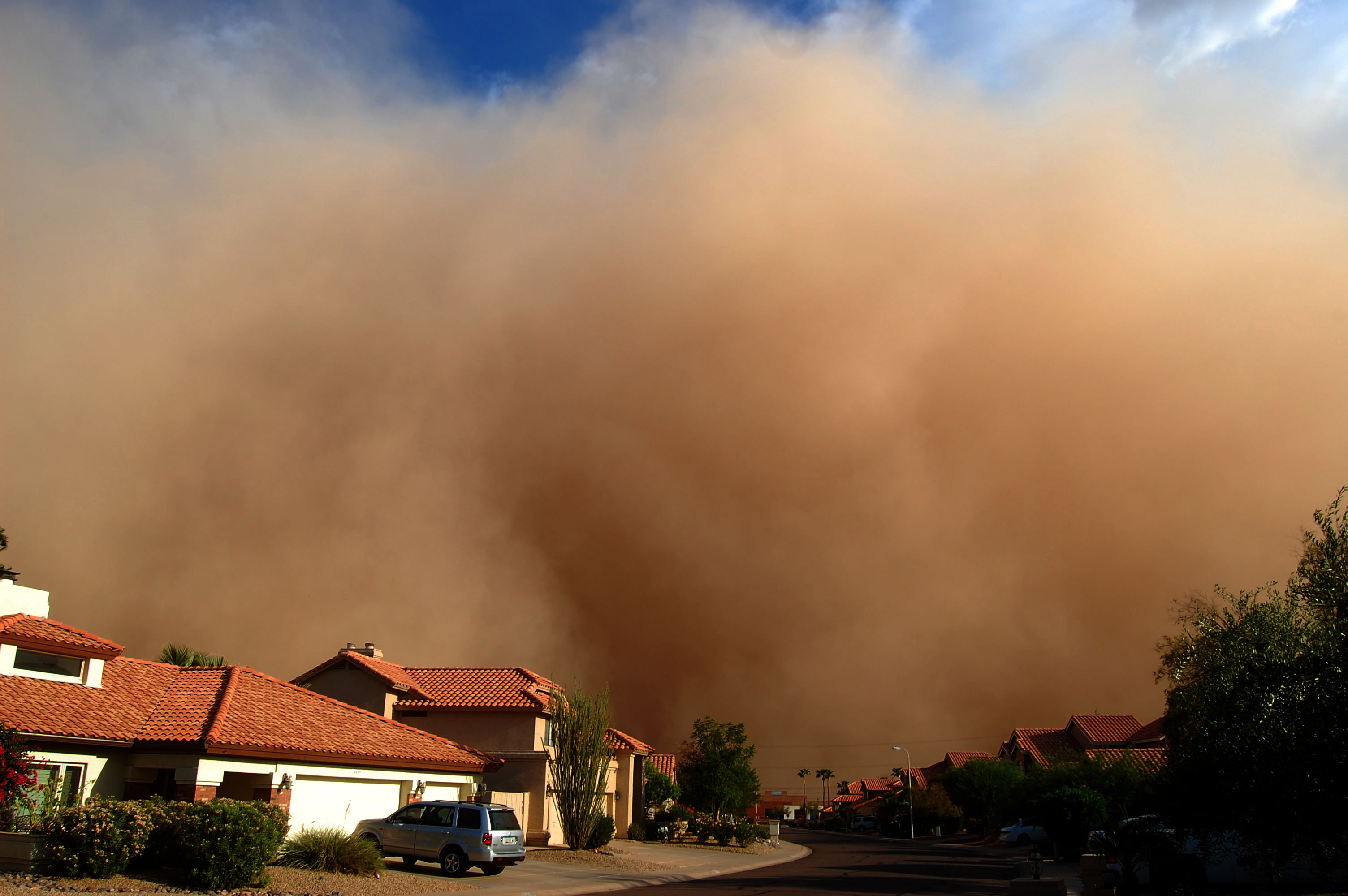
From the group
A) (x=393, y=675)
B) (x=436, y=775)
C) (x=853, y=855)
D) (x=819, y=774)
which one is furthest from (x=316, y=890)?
(x=819, y=774)

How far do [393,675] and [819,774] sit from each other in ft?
362

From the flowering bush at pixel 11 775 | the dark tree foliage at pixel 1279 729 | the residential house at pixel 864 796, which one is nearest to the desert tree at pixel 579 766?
the flowering bush at pixel 11 775

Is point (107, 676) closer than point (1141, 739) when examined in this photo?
Yes

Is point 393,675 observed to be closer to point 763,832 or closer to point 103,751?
point 103,751

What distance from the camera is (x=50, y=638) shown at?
739 inches

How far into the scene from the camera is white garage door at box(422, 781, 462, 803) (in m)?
23.4

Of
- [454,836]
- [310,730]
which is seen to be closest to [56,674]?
[310,730]

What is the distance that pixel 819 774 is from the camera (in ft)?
430

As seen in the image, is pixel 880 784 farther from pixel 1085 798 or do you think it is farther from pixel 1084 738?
pixel 1085 798

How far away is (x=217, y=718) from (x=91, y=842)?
4692 millimetres

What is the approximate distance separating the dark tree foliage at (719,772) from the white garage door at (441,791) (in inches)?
886

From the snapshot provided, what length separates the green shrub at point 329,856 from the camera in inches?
667

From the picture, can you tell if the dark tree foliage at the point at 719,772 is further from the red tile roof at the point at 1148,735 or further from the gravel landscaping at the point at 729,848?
the red tile roof at the point at 1148,735

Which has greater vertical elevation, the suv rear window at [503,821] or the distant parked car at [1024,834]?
the suv rear window at [503,821]
